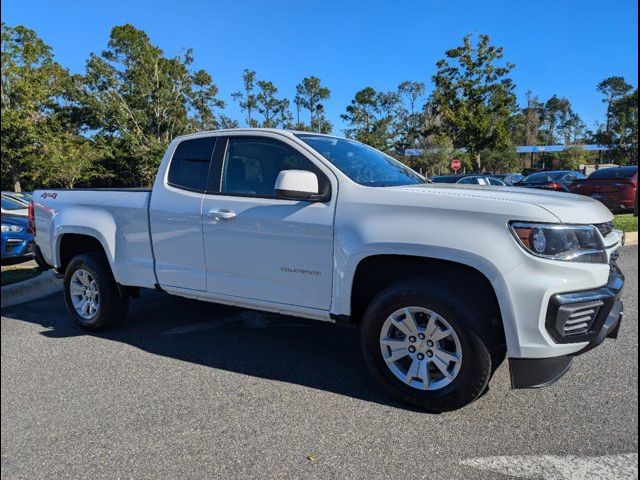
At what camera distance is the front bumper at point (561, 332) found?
2.87m

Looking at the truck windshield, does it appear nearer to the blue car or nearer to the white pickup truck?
the white pickup truck

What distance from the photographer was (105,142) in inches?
1225

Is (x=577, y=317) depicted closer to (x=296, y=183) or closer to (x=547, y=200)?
(x=547, y=200)

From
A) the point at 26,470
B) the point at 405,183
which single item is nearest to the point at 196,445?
the point at 26,470

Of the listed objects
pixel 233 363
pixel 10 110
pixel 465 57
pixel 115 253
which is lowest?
pixel 233 363

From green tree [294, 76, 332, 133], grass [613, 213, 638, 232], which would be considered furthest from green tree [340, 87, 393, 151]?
grass [613, 213, 638, 232]

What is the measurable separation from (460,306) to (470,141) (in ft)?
96.9

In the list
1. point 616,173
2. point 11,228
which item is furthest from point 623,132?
point 11,228

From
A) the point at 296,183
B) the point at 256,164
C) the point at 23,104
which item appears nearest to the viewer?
the point at 296,183

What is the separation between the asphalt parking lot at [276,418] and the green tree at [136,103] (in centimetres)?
2802

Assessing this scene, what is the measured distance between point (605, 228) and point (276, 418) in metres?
2.47

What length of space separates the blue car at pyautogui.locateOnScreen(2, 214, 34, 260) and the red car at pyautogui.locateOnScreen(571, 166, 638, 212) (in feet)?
41.2

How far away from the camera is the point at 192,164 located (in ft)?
14.7

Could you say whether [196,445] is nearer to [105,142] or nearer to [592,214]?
[592,214]
